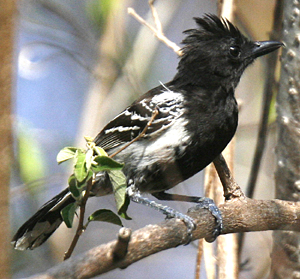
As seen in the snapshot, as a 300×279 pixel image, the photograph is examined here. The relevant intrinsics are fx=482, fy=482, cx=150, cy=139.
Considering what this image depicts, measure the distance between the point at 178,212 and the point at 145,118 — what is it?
80 centimetres

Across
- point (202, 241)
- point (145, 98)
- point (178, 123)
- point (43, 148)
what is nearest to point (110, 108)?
point (43, 148)

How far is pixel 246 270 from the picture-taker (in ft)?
11.3

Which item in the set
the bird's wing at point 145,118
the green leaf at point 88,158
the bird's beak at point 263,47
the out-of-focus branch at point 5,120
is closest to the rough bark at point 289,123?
the bird's beak at point 263,47

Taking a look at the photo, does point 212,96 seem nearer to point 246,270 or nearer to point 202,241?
point 202,241

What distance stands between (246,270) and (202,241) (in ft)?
1.77

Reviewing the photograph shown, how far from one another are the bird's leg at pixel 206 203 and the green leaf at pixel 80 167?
3.24ft

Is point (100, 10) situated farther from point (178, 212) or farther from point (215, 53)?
point (178, 212)

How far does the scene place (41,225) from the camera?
327cm

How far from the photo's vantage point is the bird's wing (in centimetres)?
315

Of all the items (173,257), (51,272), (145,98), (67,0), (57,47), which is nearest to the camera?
(51,272)

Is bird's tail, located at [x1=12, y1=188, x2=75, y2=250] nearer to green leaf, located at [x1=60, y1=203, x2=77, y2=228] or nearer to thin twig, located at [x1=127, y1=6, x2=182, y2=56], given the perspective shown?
green leaf, located at [x1=60, y1=203, x2=77, y2=228]

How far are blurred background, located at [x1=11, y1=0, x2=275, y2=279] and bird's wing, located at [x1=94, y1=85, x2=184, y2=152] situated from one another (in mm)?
189

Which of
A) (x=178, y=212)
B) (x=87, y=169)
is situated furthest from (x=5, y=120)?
(x=178, y=212)

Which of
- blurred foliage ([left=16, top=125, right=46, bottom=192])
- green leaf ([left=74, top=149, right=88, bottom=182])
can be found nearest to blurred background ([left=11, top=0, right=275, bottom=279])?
blurred foliage ([left=16, top=125, right=46, bottom=192])
